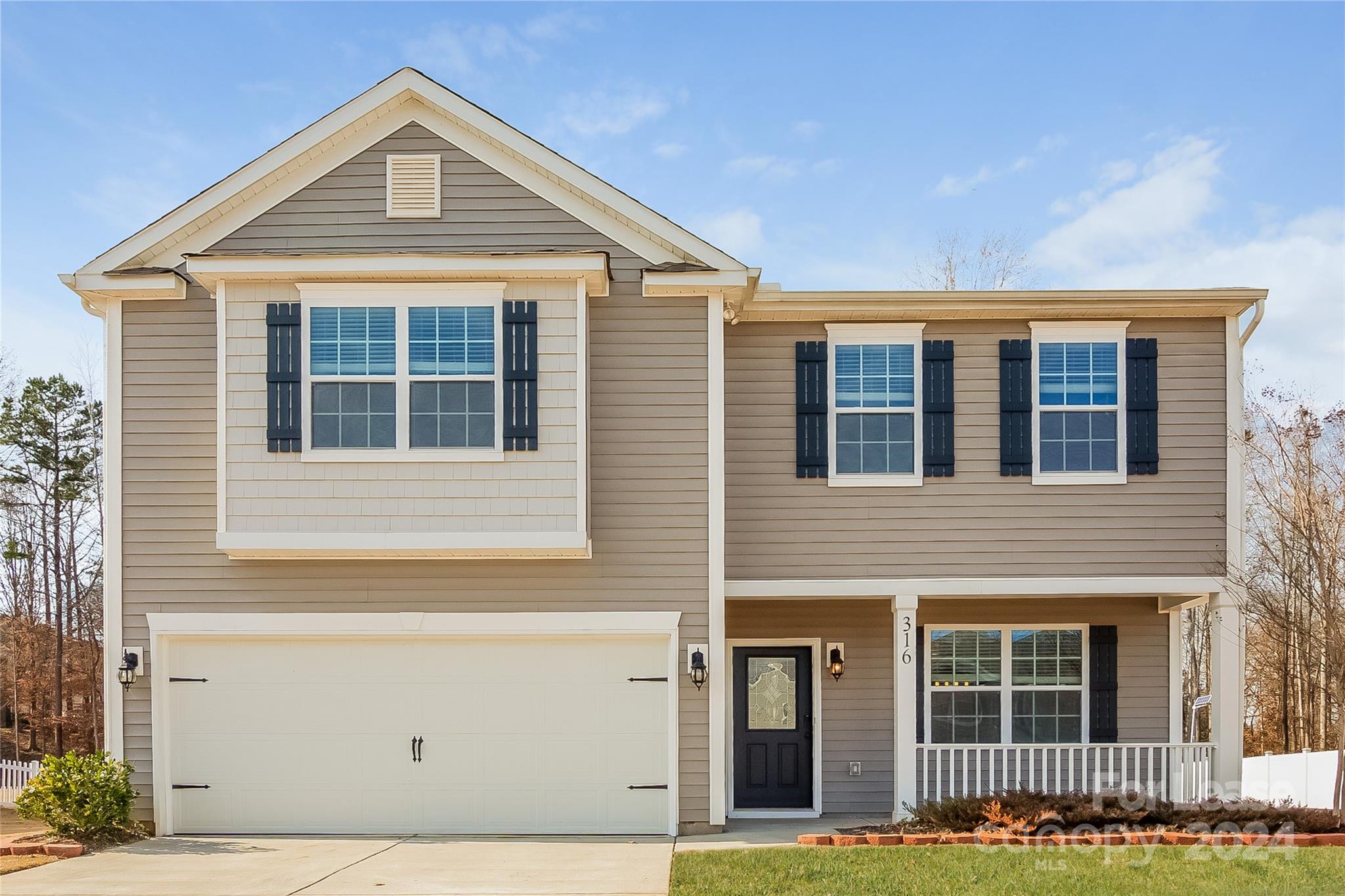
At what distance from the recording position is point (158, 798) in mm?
10211

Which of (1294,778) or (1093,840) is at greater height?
(1093,840)

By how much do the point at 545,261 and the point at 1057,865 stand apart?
657cm

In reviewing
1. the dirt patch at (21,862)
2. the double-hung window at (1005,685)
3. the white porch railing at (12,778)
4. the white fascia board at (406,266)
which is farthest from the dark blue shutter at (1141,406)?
the white porch railing at (12,778)

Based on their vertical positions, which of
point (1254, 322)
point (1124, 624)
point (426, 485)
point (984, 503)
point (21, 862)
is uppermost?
point (1254, 322)

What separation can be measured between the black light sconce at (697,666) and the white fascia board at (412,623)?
0.28m

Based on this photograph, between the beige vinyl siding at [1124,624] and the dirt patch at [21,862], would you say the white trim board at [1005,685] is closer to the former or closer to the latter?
the beige vinyl siding at [1124,624]

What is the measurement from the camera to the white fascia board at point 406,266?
391 inches

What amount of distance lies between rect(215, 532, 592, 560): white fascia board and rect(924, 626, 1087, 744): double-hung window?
4.63 meters

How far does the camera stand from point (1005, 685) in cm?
1195

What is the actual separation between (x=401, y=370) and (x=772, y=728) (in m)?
5.71

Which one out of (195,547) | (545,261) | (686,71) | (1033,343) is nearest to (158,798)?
(195,547)

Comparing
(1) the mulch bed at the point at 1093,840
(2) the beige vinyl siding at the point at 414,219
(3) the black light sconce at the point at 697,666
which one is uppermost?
(2) the beige vinyl siding at the point at 414,219

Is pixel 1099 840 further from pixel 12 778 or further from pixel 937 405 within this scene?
pixel 12 778

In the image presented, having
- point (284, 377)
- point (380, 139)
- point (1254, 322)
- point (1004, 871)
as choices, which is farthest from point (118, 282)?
point (1254, 322)
